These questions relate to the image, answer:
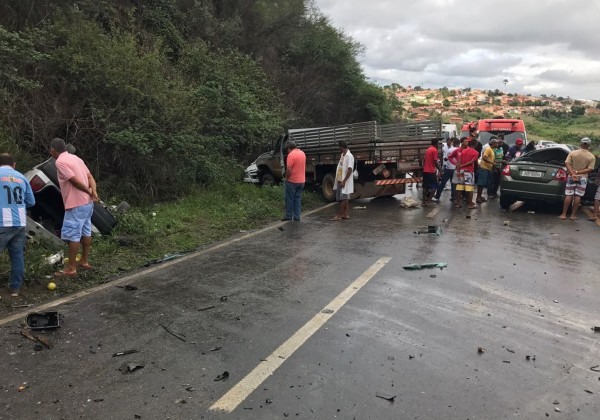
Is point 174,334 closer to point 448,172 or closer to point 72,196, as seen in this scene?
point 72,196

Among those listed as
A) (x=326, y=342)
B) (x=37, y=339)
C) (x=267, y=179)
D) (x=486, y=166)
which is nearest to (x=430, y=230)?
(x=486, y=166)

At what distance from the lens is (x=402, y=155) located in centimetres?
1320

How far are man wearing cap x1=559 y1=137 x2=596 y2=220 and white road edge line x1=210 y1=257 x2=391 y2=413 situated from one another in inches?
290

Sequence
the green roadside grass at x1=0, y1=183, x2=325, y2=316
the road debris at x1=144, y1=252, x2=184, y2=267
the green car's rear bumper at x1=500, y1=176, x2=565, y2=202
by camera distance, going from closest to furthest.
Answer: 1. the green roadside grass at x1=0, y1=183, x2=325, y2=316
2. the road debris at x1=144, y1=252, x2=184, y2=267
3. the green car's rear bumper at x1=500, y1=176, x2=565, y2=202

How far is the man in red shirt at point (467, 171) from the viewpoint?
40.9ft

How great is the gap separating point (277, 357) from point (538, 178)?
9.65 meters

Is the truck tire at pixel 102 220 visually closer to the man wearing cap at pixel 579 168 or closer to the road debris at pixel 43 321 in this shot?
the road debris at pixel 43 321

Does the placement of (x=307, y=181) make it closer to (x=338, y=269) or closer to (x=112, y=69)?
(x=112, y=69)

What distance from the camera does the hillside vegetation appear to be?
967cm

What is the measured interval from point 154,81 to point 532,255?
848 cm

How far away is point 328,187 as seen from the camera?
46.1ft

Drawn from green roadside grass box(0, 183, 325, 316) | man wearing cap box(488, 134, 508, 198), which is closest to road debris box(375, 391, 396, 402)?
green roadside grass box(0, 183, 325, 316)

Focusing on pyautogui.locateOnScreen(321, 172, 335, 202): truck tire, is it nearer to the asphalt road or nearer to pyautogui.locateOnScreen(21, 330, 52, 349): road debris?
the asphalt road

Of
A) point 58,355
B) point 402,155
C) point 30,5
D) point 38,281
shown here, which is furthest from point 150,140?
point 58,355
